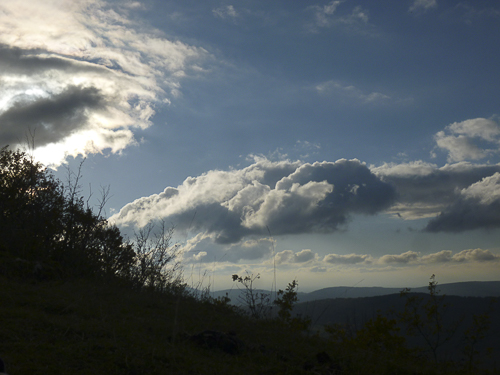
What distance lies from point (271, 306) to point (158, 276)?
12.3ft

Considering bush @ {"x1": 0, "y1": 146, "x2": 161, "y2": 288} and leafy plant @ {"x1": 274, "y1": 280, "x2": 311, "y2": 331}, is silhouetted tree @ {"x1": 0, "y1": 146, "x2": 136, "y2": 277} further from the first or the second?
leafy plant @ {"x1": 274, "y1": 280, "x2": 311, "y2": 331}

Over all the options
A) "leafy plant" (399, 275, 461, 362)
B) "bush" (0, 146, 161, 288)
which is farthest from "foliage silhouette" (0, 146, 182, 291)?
"leafy plant" (399, 275, 461, 362)

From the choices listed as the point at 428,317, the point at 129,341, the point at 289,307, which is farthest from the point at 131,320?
the point at 428,317

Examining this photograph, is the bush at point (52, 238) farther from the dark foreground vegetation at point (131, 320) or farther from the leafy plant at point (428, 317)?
the leafy plant at point (428, 317)

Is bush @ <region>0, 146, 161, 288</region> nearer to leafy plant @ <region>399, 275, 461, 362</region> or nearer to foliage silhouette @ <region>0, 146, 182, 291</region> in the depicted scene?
foliage silhouette @ <region>0, 146, 182, 291</region>

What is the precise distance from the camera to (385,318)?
10.5m

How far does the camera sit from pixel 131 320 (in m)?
6.46

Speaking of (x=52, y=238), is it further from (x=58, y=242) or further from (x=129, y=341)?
(x=129, y=341)

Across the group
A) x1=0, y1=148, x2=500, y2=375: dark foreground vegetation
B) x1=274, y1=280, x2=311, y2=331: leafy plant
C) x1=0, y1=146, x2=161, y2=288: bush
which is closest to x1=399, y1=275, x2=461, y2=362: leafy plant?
x1=0, y1=148, x2=500, y2=375: dark foreground vegetation

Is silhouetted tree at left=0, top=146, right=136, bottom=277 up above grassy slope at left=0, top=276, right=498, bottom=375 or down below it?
above

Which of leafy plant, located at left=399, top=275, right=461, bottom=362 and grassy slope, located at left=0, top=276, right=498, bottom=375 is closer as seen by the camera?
grassy slope, located at left=0, top=276, right=498, bottom=375

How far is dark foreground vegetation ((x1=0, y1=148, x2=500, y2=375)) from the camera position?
4.72 meters

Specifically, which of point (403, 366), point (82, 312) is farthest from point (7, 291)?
point (403, 366)

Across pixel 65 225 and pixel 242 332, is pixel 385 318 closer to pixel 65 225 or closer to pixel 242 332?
pixel 242 332
